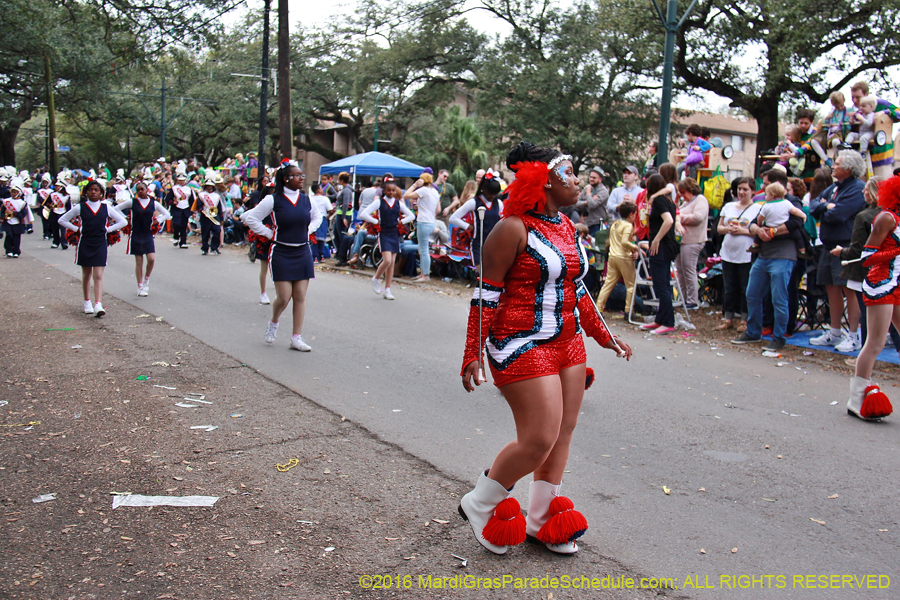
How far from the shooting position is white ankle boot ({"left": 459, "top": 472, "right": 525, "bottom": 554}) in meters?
3.43

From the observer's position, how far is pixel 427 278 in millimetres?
15000

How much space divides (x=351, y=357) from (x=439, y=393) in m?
1.67

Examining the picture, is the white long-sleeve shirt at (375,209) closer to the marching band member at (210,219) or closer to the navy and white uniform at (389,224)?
the navy and white uniform at (389,224)

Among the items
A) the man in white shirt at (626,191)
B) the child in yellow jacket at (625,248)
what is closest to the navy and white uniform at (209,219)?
the man in white shirt at (626,191)

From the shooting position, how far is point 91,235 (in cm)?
1030

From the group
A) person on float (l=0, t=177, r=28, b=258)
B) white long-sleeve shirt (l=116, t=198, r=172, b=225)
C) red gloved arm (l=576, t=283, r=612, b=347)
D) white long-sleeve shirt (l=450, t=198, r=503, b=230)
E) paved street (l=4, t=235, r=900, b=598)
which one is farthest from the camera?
person on float (l=0, t=177, r=28, b=258)

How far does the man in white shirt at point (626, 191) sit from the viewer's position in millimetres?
12328

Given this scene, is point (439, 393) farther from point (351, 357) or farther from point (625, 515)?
point (625, 515)

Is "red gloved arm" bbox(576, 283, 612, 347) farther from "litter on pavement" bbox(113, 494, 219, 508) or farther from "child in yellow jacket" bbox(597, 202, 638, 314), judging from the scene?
"child in yellow jacket" bbox(597, 202, 638, 314)

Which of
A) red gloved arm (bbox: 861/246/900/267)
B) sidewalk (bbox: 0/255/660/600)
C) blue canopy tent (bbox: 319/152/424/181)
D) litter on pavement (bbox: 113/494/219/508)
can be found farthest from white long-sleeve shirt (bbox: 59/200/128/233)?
blue canopy tent (bbox: 319/152/424/181)

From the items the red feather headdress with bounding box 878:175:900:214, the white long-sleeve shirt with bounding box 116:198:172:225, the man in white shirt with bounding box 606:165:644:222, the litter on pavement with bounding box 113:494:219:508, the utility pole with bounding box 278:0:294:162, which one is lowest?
the litter on pavement with bounding box 113:494:219:508

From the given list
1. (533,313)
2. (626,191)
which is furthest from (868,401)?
(626,191)

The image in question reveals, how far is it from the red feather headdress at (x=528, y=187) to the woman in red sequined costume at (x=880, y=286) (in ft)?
12.0

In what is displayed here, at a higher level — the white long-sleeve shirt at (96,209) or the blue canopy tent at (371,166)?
the blue canopy tent at (371,166)
